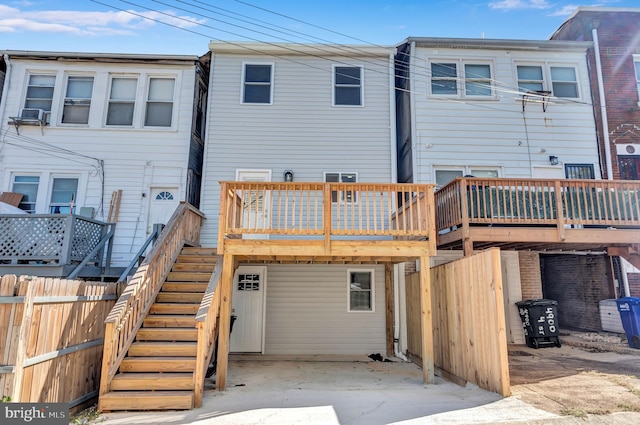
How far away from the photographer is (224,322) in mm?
6070

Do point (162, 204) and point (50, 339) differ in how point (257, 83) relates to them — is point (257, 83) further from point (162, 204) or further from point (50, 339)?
point (50, 339)

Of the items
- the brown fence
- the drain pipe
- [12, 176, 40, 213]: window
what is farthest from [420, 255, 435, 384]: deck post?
[12, 176, 40, 213]: window

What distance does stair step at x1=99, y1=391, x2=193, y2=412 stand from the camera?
466 cm

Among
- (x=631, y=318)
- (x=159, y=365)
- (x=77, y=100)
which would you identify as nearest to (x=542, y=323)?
(x=631, y=318)

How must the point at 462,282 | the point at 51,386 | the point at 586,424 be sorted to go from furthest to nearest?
the point at 462,282 < the point at 51,386 < the point at 586,424

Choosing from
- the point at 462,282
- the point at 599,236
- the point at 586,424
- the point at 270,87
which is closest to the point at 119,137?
the point at 270,87

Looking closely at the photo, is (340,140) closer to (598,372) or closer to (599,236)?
(599,236)

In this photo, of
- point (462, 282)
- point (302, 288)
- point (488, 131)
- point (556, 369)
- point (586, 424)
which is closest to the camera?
point (586, 424)

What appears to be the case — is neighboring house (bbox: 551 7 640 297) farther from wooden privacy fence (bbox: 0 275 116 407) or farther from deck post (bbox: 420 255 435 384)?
wooden privacy fence (bbox: 0 275 116 407)

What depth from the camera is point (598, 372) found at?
6336 mm

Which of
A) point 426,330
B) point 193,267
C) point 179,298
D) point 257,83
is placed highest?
point 257,83

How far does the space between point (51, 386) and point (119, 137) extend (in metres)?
6.63

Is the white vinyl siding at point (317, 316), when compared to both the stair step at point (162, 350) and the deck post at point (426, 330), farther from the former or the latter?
the stair step at point (162, 350)

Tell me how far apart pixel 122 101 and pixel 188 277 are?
5.52m
